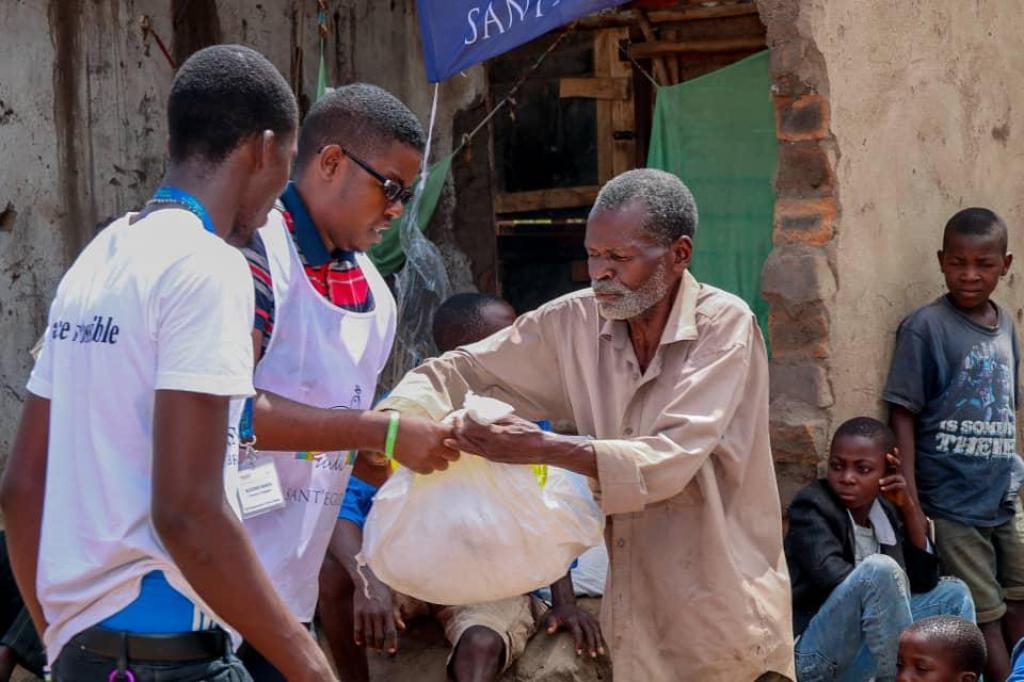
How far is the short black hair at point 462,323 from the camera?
5.19 meters

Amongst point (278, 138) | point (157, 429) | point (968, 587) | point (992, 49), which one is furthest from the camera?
point (992, 49)

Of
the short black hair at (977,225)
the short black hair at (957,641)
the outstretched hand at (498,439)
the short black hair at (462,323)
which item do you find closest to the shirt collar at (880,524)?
the short black hair at (957,641)

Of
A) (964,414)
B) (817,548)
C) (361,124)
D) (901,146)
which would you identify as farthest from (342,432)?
(901,146)

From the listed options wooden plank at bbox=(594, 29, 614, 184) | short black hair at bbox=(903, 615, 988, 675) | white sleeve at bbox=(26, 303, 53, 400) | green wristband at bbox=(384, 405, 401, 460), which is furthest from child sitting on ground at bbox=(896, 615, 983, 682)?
wooden plank at bbox=(594, 29, 614, 184)

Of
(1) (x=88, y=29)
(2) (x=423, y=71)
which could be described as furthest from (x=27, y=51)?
(2) (x=423, y=71)

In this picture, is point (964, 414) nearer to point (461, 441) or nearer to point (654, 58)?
point (654, 58)

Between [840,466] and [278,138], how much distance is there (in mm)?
3133

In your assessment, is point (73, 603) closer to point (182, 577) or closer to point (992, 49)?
point (182, 577)

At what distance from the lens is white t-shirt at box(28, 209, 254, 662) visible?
2.09 metres

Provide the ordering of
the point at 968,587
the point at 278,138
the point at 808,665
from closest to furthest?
the point at 278,138, the point at 808,665, the point at 968,587

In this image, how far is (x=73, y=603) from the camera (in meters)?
2.18

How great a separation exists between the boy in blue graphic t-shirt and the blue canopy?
1697mm

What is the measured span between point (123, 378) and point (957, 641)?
9.95 ft

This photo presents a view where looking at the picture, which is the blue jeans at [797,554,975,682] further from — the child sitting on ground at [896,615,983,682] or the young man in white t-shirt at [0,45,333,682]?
the young man in white t-shirt at [0,45,333,682]
